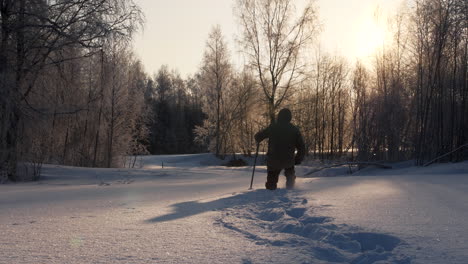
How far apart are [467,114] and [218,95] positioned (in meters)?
22.2

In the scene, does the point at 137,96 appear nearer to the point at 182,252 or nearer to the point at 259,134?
the point at 259,134

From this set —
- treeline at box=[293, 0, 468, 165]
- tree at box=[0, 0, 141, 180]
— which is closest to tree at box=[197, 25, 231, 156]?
treeline at box=[293, 0, 468, 165]

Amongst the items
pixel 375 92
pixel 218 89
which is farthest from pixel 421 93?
pixel 218 89

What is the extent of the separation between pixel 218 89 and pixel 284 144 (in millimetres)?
26006

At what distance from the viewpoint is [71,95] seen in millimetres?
11719

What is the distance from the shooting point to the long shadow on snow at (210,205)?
4.04m

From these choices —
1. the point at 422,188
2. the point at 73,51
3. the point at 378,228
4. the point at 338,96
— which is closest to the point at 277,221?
the point at 378,228

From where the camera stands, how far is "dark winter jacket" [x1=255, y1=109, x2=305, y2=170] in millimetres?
6777

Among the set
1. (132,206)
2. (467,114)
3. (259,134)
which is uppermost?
(467,114)

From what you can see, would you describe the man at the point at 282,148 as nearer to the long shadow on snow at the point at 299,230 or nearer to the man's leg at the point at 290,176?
the man's leg at the point at 290,176

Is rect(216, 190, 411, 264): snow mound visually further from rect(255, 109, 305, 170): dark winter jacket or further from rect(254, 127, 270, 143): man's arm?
rect(254, 127, 270, 143): man's arm

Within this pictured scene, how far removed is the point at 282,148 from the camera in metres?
6.80

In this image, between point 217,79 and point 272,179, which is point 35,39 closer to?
point 272,179

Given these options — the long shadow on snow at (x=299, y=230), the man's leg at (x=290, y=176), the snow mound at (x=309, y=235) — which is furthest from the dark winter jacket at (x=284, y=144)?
the snow mound at (x=309, y=235)
